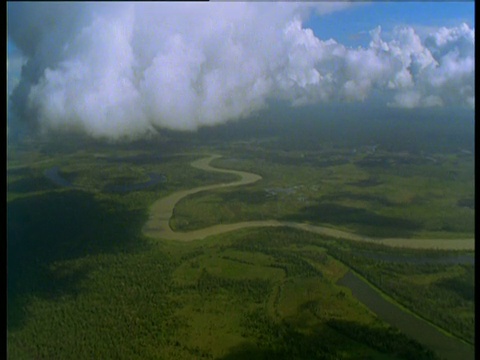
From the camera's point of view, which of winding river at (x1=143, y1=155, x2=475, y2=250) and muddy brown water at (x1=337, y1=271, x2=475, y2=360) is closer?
muddy brown water at (x1=337, y1=271, x2=475, y2=360)

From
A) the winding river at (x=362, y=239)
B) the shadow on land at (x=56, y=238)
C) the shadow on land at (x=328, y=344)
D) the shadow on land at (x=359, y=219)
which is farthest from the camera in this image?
the shadow on land at (x=359, y=219)

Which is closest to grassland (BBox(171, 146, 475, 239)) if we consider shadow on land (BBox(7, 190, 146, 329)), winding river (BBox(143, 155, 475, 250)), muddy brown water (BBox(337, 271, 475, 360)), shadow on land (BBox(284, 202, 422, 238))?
shadow on land (BBox(284, 202, 422, 238))

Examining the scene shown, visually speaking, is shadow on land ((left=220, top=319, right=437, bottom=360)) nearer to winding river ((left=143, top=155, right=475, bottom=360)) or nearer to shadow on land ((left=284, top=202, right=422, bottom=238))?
winding river ((left=143, top=155, right=475, bottom=360))

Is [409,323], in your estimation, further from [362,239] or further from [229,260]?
[229,260]

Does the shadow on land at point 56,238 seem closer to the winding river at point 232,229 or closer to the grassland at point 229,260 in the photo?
the grassland at point 229,260

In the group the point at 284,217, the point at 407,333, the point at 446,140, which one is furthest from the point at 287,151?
the point at 407,333

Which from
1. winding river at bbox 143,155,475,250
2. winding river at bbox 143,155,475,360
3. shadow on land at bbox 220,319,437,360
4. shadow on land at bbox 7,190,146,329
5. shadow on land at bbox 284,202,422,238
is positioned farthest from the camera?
shadow on land at bbox 284,202,422,238

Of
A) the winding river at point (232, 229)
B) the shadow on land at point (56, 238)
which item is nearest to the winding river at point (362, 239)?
the winding river at point (232, 229)

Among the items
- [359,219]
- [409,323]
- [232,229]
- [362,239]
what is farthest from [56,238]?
[409,323]
